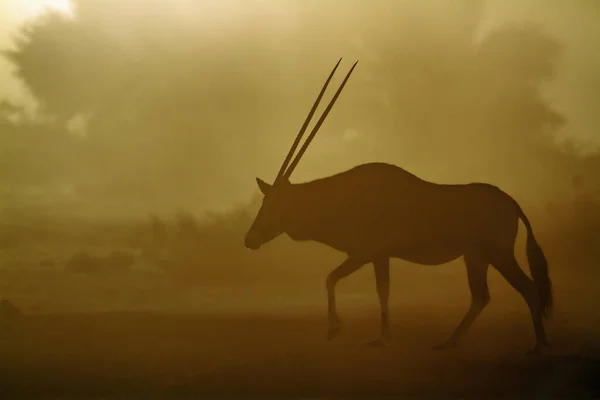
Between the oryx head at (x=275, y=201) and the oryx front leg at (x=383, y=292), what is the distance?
350 millimetres

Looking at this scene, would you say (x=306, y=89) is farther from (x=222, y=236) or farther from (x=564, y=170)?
(x=564, y=170)

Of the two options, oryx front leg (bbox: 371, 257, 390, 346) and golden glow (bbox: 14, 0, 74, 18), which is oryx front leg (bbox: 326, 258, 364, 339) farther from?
golden glow (bbox: 14, 0, 74, 18)

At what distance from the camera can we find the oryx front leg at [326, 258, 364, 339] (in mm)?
1984

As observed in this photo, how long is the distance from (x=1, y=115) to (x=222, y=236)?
87cm

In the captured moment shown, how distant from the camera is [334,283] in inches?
79.1

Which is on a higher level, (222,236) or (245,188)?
(245,188)

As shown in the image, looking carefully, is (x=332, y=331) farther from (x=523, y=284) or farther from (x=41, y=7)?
(x=41, y=7)

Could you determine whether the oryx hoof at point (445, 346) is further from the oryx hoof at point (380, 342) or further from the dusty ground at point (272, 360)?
the oryx hoof at point (380, 342)

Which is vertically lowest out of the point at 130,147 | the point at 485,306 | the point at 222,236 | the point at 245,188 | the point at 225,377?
the point at 225,377

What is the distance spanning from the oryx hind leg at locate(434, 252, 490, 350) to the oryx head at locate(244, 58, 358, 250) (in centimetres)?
65

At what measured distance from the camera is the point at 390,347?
6.51 feet

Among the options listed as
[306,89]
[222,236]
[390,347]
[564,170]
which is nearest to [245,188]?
[222,236]

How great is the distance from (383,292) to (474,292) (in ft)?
1.01

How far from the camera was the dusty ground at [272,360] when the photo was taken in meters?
1.94
